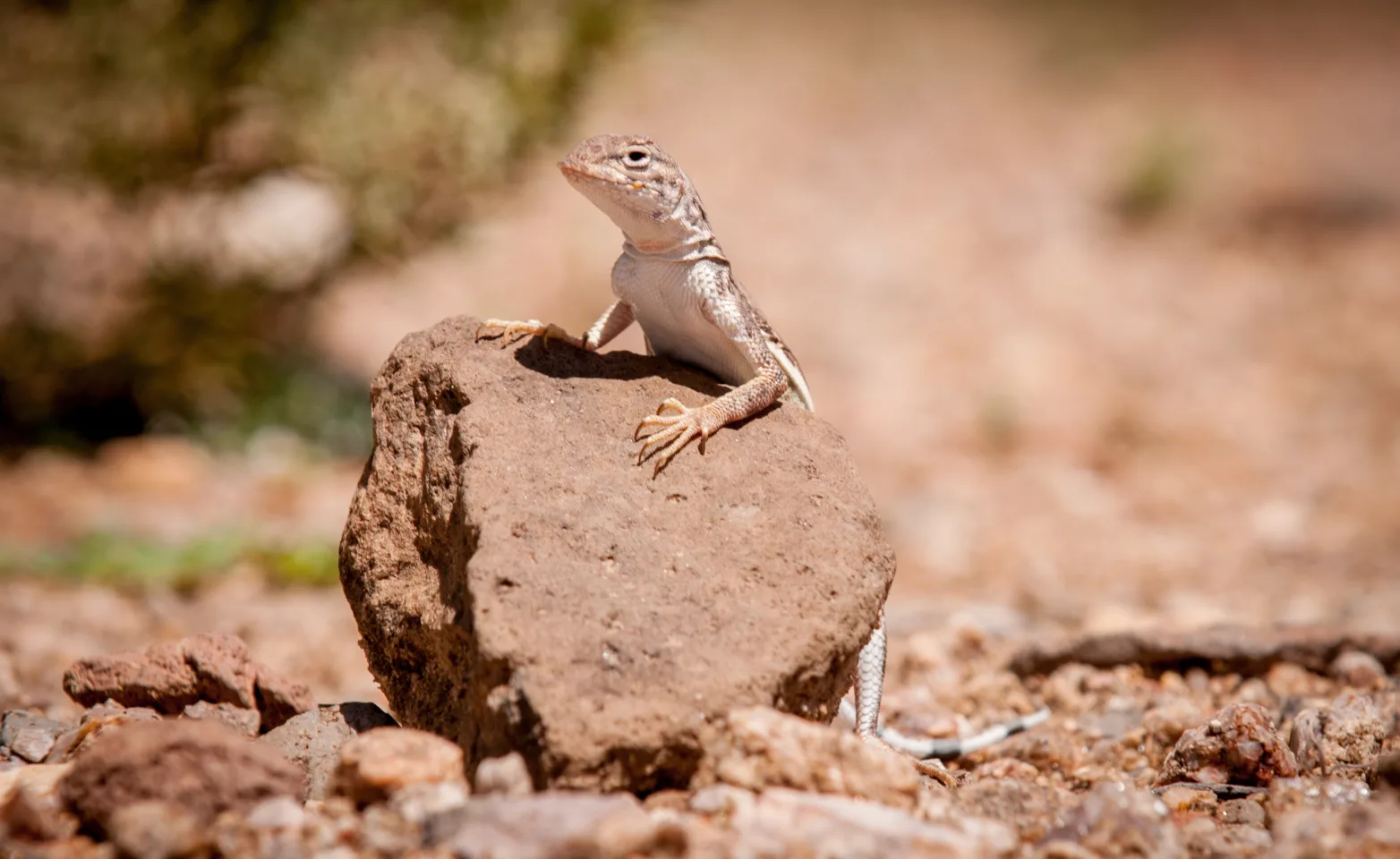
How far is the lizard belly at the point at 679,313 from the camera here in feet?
15.5

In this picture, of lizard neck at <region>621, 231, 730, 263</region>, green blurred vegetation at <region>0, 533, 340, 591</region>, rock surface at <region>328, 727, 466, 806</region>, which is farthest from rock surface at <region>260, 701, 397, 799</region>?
green blurred vegetation at <region>0, 533, 340, 591</region>

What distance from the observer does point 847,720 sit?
4.96m

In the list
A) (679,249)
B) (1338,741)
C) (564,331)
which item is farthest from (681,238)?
(1338,741)

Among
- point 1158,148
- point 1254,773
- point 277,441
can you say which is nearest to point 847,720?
point 1254,773

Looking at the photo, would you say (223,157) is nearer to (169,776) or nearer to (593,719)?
(169,776)

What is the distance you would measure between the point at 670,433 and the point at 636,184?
1008 millimetres

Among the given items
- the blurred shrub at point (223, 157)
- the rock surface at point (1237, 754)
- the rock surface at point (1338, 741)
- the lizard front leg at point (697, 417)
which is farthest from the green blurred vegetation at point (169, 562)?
the rock surface at point (1338, 741)

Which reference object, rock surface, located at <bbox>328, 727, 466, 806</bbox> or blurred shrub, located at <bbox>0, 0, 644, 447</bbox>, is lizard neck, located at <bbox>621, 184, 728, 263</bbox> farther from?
blurred shrub, located at <bbox>0, 0, 644, 447</bbox>

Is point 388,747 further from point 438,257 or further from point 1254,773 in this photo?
point 438,257

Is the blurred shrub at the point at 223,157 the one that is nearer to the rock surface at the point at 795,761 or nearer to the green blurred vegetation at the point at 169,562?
the green blurred vegetation at the point at 169,562

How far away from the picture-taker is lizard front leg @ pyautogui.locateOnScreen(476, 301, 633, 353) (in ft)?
14.8

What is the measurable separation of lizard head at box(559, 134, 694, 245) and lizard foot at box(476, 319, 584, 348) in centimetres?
46

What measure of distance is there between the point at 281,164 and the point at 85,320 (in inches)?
91.7

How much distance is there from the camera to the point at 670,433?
4109 millimetres
